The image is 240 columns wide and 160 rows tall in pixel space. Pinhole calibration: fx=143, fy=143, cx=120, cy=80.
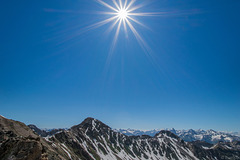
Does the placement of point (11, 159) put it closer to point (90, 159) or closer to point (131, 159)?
point (90, 159)

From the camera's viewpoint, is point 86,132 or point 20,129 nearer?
point 20,129

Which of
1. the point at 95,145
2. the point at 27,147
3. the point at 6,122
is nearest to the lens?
the point at 27,147

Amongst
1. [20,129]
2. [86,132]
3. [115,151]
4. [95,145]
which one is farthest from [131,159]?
[20,129]

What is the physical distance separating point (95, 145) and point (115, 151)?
34.4 meters

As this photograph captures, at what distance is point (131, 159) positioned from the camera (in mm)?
196125

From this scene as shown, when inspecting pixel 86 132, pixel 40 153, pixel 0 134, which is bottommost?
pixel 40 153

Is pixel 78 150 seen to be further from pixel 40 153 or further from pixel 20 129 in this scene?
pixel 40 153

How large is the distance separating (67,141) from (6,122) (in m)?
58.1

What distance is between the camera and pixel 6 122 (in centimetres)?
8825

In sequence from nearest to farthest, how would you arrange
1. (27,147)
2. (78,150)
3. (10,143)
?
(27,147), (10,143), (78,150)

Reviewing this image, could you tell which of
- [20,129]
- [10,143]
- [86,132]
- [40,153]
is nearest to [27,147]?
[40,153]

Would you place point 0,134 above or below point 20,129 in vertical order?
below

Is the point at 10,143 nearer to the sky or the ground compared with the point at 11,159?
nearer to the sky

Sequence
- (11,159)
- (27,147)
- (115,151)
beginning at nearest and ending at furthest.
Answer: (11,159)
(27,147)
(115,151)
